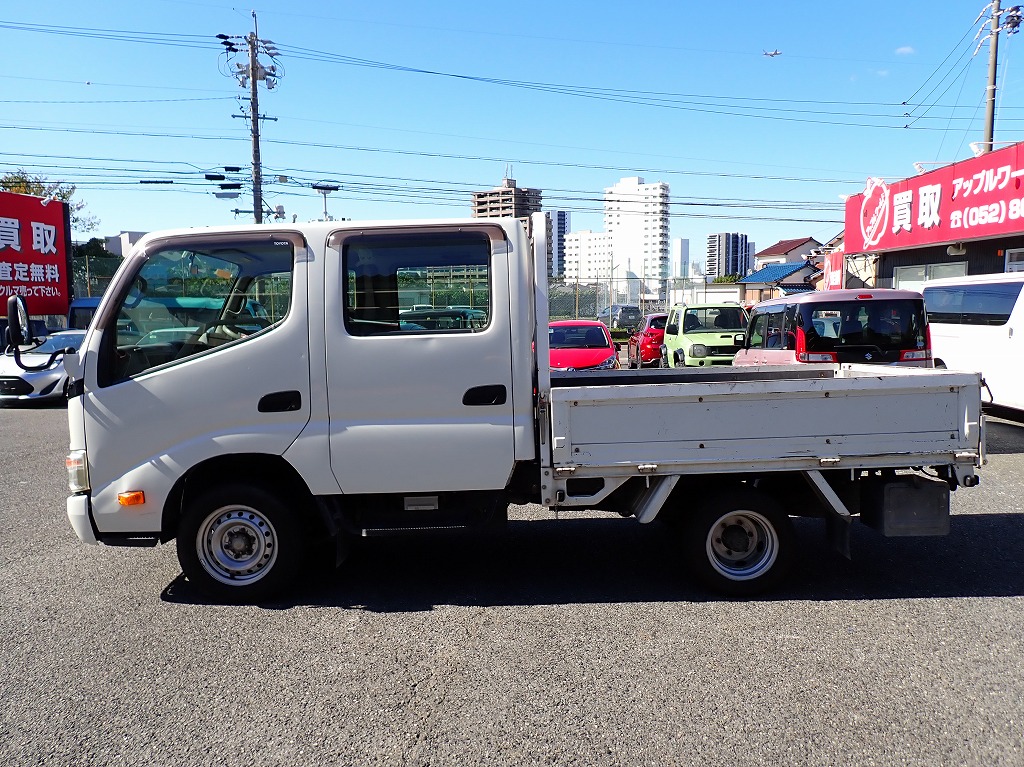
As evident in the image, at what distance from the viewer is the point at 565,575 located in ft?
17.2

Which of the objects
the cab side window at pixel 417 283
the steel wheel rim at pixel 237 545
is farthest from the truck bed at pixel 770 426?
the steel wheel rim at pixel 237 545

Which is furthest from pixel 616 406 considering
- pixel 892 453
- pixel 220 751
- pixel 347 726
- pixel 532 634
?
pixel 220 751

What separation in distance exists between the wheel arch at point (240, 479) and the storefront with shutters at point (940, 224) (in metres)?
13.9

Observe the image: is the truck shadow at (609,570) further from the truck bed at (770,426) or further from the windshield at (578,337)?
the windshield at (578,337)

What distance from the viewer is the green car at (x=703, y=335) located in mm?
14695

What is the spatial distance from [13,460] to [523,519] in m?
7.12

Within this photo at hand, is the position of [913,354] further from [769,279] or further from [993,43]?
[769,279]

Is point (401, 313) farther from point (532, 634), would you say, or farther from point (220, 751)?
point (220, 751)

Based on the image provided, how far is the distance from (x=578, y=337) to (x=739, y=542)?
28.3 ft

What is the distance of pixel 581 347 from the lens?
1280 centimetres

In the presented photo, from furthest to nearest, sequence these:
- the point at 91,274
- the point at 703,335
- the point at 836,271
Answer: the point at 91,274, the point at 836,271, the point at 703,335

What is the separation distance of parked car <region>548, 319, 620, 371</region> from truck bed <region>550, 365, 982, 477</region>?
685 cm

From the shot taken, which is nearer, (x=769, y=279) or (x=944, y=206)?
(x=944, y=206)

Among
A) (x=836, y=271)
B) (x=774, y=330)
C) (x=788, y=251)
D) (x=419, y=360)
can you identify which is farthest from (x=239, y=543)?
(x=788, y=251)
